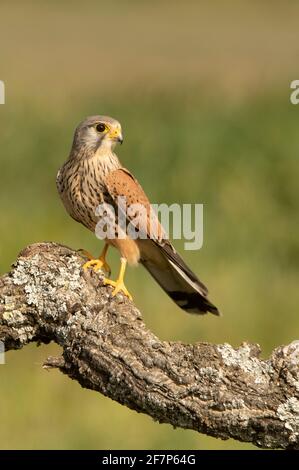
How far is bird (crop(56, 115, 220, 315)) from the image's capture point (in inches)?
215

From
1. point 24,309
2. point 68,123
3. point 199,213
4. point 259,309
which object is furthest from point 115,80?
point 24,309

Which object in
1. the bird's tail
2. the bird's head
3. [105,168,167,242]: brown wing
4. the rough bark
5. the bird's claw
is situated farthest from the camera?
the bird's head

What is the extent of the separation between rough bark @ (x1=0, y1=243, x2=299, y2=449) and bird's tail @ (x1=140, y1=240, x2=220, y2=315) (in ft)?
2.94

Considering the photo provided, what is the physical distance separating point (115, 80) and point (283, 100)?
76.1 inches

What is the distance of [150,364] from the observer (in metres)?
4.28

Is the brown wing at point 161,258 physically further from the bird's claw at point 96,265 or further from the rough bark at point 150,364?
the rough bark at point 150,364

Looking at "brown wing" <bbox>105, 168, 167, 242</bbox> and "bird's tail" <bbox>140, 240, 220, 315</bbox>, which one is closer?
"bird's tail" <bbox>140, 240, 220, 315</bbox>

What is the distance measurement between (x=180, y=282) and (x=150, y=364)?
1277mm

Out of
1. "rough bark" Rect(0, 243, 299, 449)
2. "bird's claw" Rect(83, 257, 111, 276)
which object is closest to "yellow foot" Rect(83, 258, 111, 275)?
"bird's claw" Rect(83, 257, 111, 276)

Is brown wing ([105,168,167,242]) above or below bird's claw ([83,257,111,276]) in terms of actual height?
above

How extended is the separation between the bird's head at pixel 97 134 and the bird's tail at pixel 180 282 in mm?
486

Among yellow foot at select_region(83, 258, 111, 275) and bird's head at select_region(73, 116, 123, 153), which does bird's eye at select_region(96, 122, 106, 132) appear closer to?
bird's head at select_region(73, 116, 123, 153)

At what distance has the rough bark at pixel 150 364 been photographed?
13.7ft

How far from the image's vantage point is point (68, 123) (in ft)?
35.2
